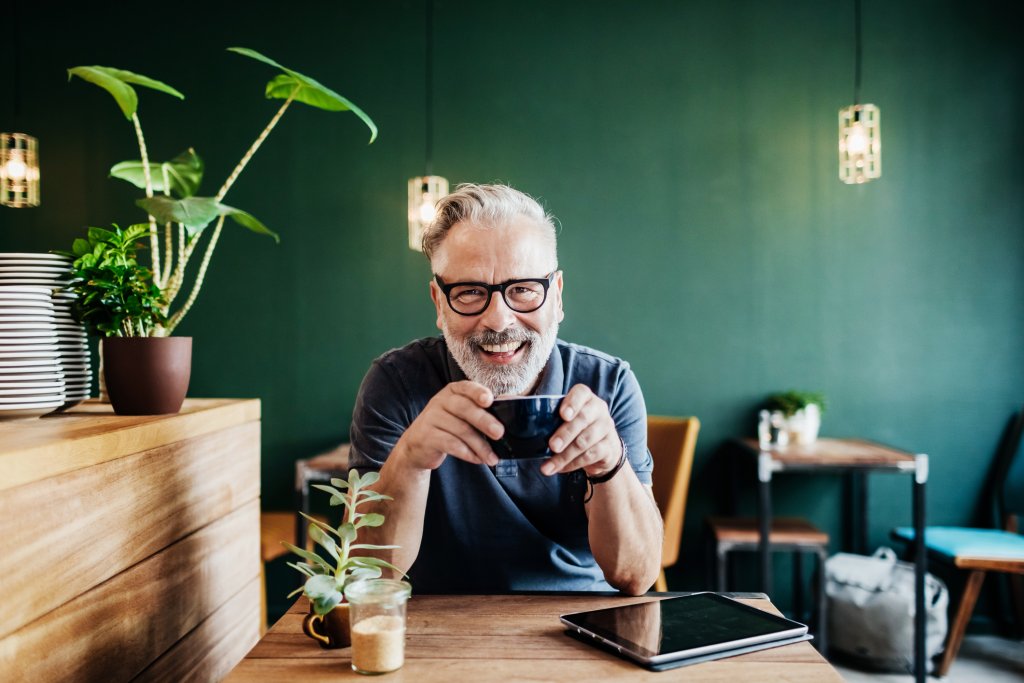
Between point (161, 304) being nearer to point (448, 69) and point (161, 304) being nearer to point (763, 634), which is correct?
point (763, 634)

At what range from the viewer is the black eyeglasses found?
1.41m

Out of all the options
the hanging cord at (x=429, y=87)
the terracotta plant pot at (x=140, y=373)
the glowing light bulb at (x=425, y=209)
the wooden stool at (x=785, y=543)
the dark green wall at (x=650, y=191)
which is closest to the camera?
the terracotta plant pot at (x=140, y=373)

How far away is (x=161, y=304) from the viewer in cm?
145

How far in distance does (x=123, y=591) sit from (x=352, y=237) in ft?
9.09

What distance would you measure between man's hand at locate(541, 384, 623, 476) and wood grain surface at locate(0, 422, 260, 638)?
645 millimetres

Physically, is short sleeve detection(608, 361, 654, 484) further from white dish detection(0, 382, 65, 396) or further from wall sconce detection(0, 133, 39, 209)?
wall sconce detection(0, 133, 39, 209)

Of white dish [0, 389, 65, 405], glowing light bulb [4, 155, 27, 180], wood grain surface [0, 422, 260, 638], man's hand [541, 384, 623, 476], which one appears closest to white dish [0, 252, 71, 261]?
white dish [0, 389, 65, 405]

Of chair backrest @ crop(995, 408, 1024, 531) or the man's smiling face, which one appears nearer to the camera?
the man's smiling face

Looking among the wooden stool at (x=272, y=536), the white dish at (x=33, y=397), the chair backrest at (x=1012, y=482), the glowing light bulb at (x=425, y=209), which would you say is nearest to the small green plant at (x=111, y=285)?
the white dish at (x=33, y=397)

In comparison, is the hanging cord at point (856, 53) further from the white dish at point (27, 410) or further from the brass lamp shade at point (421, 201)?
the white dish at point (27, 410)

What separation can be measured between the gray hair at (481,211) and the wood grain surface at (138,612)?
723mm

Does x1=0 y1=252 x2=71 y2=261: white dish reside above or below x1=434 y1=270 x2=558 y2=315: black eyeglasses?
above

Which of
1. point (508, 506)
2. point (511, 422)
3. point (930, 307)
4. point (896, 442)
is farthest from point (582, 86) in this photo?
point (511, 422)

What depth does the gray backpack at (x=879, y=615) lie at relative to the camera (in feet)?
9.91
